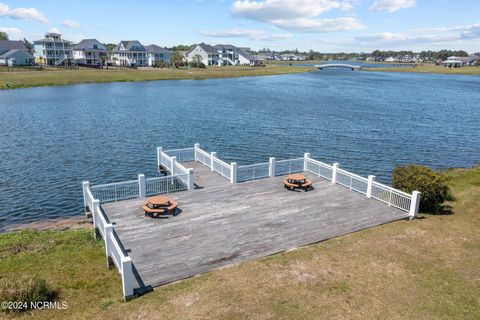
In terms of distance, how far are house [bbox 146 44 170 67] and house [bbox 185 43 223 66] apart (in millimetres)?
18475

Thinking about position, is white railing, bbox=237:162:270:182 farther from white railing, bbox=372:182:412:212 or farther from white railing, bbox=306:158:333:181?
white railing, bbox=372:182:412:212

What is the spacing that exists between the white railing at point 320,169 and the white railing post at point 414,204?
17.9 ft

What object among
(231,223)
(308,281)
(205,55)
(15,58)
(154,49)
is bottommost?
(308,281)

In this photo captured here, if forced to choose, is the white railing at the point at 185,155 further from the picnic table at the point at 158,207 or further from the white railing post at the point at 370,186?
the white railing post at the point at 370,186

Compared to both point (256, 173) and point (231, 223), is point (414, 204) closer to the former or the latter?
point (231, 223)

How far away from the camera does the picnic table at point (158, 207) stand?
54.1 ft

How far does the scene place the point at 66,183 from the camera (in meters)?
27.0

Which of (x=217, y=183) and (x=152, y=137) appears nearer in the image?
(x=217, y=183)

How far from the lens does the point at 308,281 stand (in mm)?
12195

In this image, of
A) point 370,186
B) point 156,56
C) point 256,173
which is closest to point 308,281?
point 370,186

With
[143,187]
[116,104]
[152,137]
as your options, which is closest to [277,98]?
[116,104]

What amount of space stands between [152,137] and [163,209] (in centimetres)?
2576

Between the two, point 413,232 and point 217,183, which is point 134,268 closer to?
point 217,183

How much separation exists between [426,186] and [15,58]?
→ 409 feet
